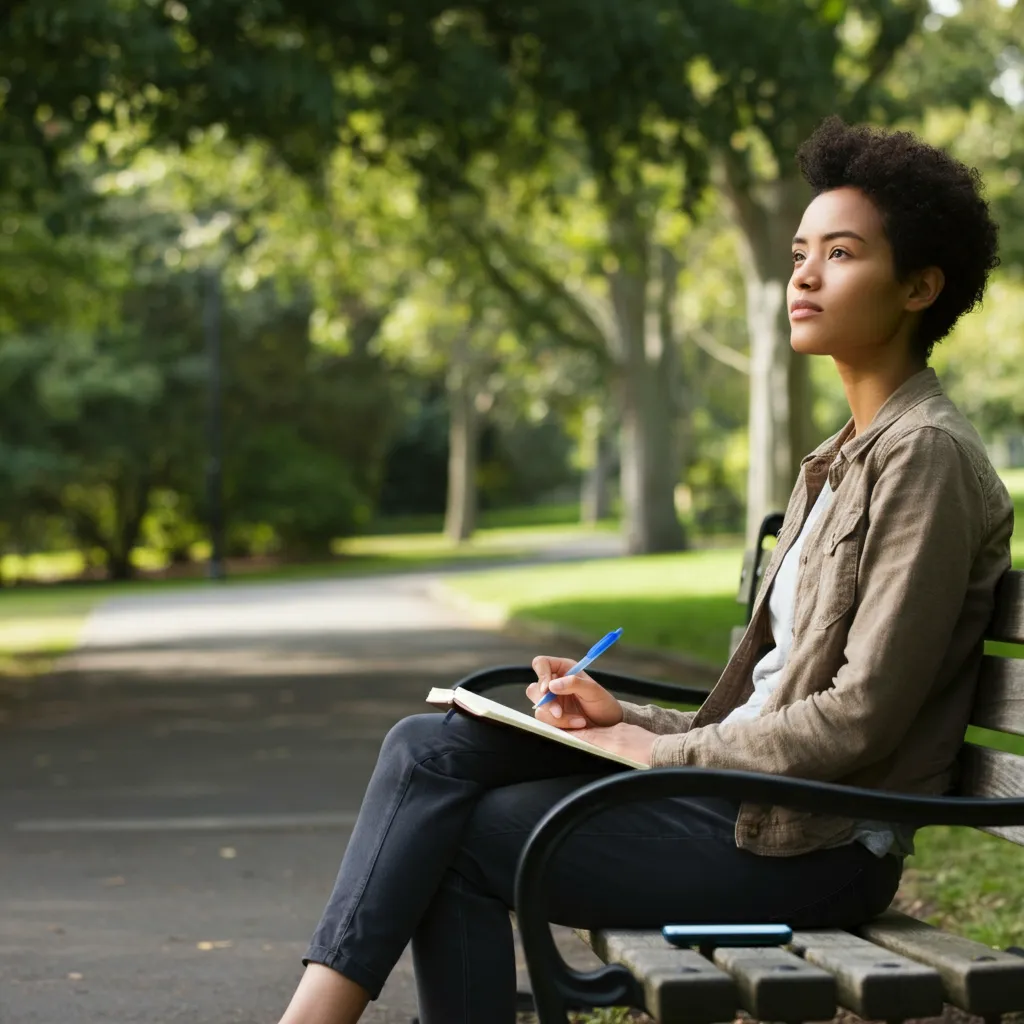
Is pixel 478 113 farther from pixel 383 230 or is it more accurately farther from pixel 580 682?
pixel 383 230

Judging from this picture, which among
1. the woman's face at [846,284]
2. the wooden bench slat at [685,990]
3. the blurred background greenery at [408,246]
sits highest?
the blurred background greenery at [408,246]

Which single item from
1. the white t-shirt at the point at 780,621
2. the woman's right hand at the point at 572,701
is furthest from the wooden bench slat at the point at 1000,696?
the woman's right hand at the point at 572,701

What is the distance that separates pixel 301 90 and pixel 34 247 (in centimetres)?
845

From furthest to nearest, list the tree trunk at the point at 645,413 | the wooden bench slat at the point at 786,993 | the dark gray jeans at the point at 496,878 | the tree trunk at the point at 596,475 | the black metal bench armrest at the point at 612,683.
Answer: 1. the tree trunk at the point at 596,475
2. the tree trunk at the point at 645,413
3. the black metal bench armrest at the point at 612,683
4. the dark gray jeans at the point at 496,878
5. the wooden bench slat at the point at 786,993

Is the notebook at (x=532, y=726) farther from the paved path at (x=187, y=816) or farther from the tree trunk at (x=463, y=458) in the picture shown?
the tree trunk at (x=463, y=458)

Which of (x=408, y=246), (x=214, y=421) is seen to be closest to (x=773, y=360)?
(x=408, y=246)

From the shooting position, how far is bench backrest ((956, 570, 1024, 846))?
316cm

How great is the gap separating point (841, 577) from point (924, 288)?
1.80ft

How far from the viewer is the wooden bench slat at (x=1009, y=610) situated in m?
3.12

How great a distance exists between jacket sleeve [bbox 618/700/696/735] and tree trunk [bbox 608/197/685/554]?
28.9 metres

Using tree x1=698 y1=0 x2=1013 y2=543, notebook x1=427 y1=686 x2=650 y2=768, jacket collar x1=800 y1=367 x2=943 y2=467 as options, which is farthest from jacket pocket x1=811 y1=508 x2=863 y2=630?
tree x1=698 y1=0 x2=1013 y2=543

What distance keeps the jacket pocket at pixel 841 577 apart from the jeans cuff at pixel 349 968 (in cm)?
90

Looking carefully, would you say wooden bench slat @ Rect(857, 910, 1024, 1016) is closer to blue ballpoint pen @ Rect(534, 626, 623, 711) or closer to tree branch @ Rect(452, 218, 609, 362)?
blue ballpoint pen @ Rect(534, 626, 623, 711)

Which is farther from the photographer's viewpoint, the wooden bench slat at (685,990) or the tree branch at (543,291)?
the tree branch at (543,291)
